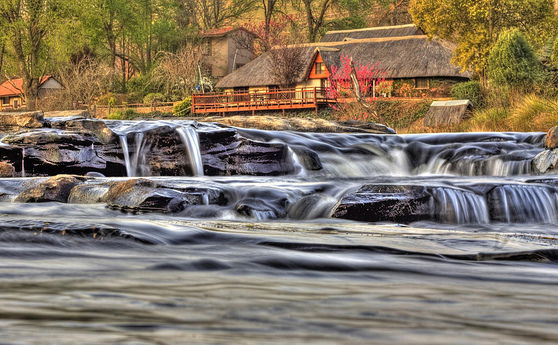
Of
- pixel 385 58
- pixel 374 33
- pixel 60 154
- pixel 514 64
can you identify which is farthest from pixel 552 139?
pixel 374 33

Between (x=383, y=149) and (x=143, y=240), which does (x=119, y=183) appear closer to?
(x=143, y=240)

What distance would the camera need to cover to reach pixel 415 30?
179 ft

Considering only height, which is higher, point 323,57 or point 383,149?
point 323,57

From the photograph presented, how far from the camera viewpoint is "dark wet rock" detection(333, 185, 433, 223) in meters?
8.34

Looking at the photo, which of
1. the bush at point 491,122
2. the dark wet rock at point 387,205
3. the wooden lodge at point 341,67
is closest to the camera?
the dark wet rock at point 387,205

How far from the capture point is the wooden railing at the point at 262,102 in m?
42.3

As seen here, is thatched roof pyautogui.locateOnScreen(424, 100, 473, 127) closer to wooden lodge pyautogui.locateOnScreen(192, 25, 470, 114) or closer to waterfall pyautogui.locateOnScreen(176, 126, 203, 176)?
wooden lodge pyautogui.locateOnScreen(192, 25, 470, 114)

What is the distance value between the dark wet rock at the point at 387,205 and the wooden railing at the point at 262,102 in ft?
108

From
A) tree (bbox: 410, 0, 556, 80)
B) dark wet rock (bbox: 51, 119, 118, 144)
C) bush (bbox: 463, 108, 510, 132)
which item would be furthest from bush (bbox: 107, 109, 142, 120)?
dark wet rock (bbox: 51, 119, 118, 144)

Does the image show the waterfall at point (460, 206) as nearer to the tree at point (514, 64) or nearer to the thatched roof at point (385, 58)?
the tree at point (514, 64)

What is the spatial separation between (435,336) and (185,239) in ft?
11.1

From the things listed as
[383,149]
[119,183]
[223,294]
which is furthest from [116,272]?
[383,149]

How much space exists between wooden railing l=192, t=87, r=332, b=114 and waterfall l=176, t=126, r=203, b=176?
27.0 meters

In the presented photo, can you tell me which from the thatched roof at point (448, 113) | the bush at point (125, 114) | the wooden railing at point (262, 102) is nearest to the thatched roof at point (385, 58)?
the wooden railing at point (262, 102)
